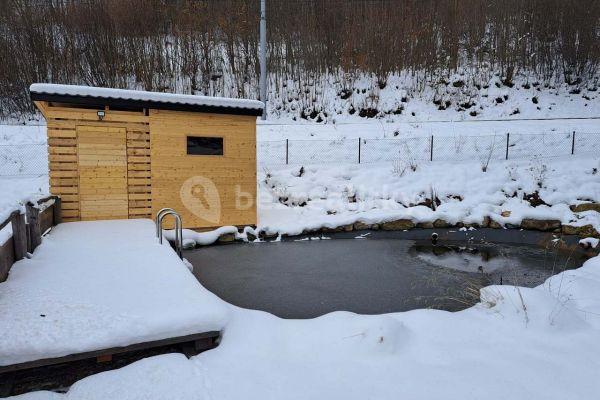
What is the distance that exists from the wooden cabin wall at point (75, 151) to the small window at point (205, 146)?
3.49ft

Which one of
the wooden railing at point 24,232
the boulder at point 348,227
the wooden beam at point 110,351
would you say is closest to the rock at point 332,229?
the boulder at point 348,227

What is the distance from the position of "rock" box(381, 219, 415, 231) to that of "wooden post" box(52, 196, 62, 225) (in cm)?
833

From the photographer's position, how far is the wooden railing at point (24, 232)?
488 centimetres

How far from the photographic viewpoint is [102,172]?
9445 millimetres

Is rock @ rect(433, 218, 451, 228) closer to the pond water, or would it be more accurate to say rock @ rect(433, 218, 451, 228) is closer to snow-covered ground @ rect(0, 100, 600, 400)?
the pond water

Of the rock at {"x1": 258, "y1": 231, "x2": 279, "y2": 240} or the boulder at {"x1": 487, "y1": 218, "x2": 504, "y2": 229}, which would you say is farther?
the boulder at {"x1": 487, "y1": 218, "x2": 504, "y2": 229}

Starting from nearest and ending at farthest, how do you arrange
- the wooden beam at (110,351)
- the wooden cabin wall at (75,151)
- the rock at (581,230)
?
1. the wooden beam at (110,351)
2. the wooden cabin wall at (75,151)
3. the rock at (581,230)

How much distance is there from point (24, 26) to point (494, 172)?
24805 millimetres

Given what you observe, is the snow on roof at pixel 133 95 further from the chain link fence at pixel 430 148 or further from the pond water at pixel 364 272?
the chain link fence at pixel 430 148

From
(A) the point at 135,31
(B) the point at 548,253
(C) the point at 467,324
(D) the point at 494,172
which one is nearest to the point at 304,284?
(C) the point at 467,324

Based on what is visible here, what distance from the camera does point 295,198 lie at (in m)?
13.6

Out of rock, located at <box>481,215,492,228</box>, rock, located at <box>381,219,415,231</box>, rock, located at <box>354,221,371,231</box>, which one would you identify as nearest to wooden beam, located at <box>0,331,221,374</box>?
rock, located at <box>354,221,371,231</box>

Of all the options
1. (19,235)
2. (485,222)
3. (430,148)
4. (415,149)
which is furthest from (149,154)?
(430,148)

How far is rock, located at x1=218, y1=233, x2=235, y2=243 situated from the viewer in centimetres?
1039
